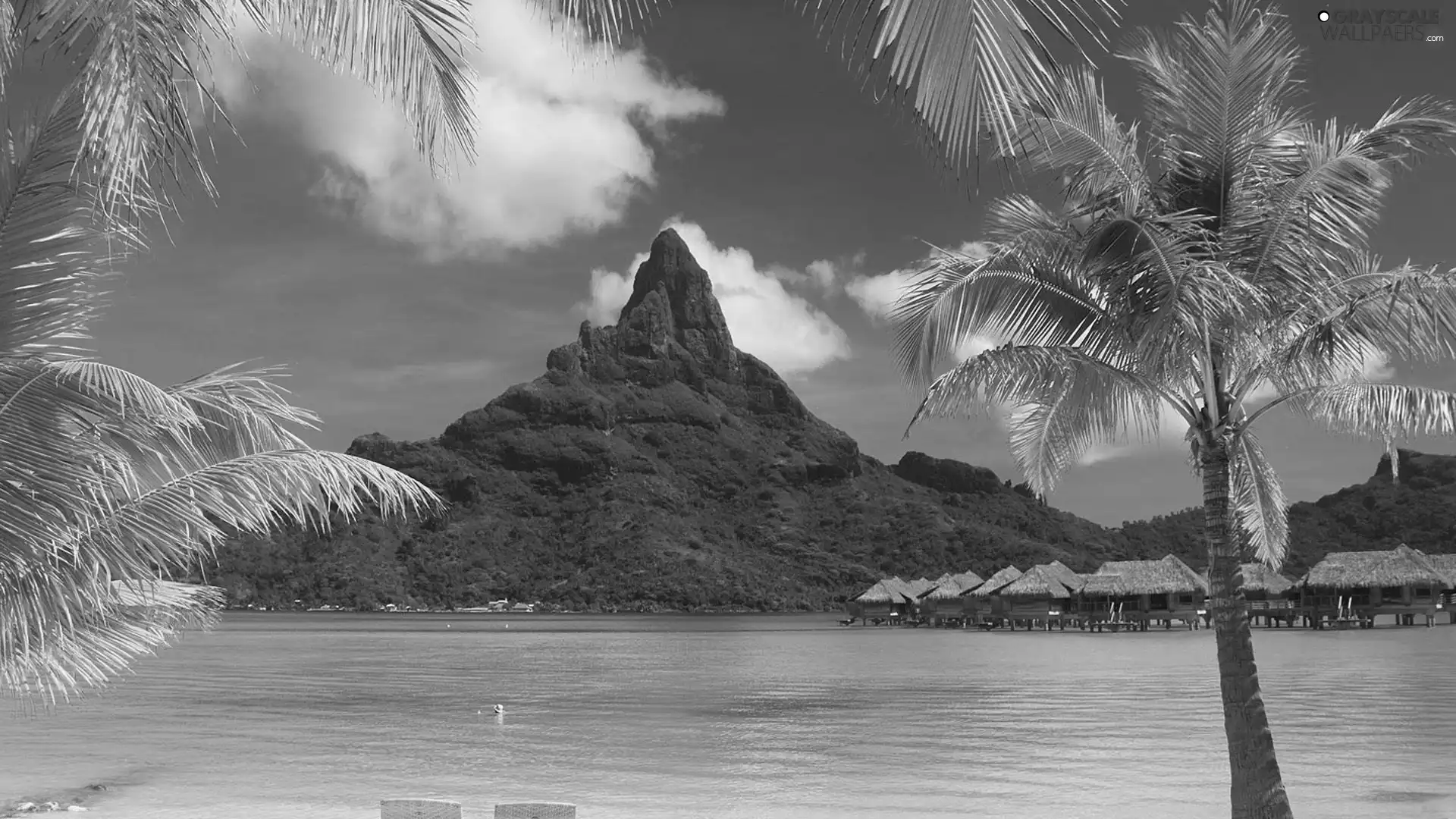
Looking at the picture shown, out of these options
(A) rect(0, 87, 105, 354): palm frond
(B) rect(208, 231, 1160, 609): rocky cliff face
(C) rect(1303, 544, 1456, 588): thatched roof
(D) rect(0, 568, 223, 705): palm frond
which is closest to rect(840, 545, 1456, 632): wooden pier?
(C) rect(1303, 544, 1456, 588): thatched roof

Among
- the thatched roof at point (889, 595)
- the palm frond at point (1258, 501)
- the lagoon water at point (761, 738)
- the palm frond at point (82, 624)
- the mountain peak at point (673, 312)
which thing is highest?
the mountain peak at point (673, 312)

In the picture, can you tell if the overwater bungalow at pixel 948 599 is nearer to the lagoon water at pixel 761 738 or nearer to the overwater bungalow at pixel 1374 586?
the overwater bungalow at pixel 1374 586

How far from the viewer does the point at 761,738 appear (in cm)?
1845

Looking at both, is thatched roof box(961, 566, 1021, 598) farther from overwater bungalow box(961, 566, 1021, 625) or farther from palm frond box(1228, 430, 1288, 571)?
palm frond box(1228, 430, 1288, 571)

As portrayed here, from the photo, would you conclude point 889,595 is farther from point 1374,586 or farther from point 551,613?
point 551,613

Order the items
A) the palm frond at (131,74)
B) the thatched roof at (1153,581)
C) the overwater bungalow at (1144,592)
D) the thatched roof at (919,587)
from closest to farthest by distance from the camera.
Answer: the palm frond at (131,74) → the thatched roof at (1153,581) → the overwater bungalow at (1144,592) → the thatched roof at (919,587)

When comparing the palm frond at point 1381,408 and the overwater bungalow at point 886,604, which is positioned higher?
the palm frond at point 1381,408

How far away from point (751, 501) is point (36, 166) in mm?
138207

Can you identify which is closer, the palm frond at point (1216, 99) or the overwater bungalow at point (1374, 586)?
the palm frond at point (1216, 99)

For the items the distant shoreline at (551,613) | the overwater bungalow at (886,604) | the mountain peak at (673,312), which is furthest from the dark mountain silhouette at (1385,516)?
the mountain peak at (673,312)

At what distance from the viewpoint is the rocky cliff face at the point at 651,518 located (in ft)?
410

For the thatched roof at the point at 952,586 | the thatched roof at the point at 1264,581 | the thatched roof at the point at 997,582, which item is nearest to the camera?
the thatched roof at the point at 1264,581

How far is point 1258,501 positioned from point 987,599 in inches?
2201

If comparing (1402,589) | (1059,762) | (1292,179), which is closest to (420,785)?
A: (1059,762)
